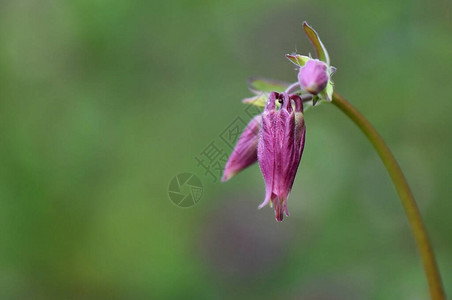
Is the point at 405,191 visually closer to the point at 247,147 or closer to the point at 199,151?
the point at 247,147

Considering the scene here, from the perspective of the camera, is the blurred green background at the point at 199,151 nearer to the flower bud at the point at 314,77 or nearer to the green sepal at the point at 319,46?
the green sepal at the point at 319,46

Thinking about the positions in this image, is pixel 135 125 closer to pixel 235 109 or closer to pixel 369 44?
pixel 235 109

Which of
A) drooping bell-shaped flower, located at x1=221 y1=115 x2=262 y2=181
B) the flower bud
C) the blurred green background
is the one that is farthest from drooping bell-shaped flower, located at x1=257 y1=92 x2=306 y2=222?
the blurred green background

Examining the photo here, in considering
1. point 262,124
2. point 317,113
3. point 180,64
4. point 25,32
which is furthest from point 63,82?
point 262,124

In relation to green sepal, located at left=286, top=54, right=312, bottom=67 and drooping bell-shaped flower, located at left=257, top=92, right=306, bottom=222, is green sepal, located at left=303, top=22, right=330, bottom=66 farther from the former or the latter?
drooping bell-shaped flower, located at left=257, top=92, right=306, bottom=222

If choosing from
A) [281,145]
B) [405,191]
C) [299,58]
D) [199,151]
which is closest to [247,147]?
[281,145]

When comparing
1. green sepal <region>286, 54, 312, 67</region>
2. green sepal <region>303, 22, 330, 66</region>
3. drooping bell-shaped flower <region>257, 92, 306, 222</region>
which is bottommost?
drooping bell-shaped flower <region>257, 92, 306, 222</region>

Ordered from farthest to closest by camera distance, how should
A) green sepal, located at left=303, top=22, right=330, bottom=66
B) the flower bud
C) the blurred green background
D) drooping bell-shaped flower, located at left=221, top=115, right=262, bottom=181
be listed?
the blurred green background, drooping bell-shaped flower, located at left=221, top=115, right=262, bottom=181, green sepal, located at left=303, top=22, right=330, bottom=66, the flower bud
